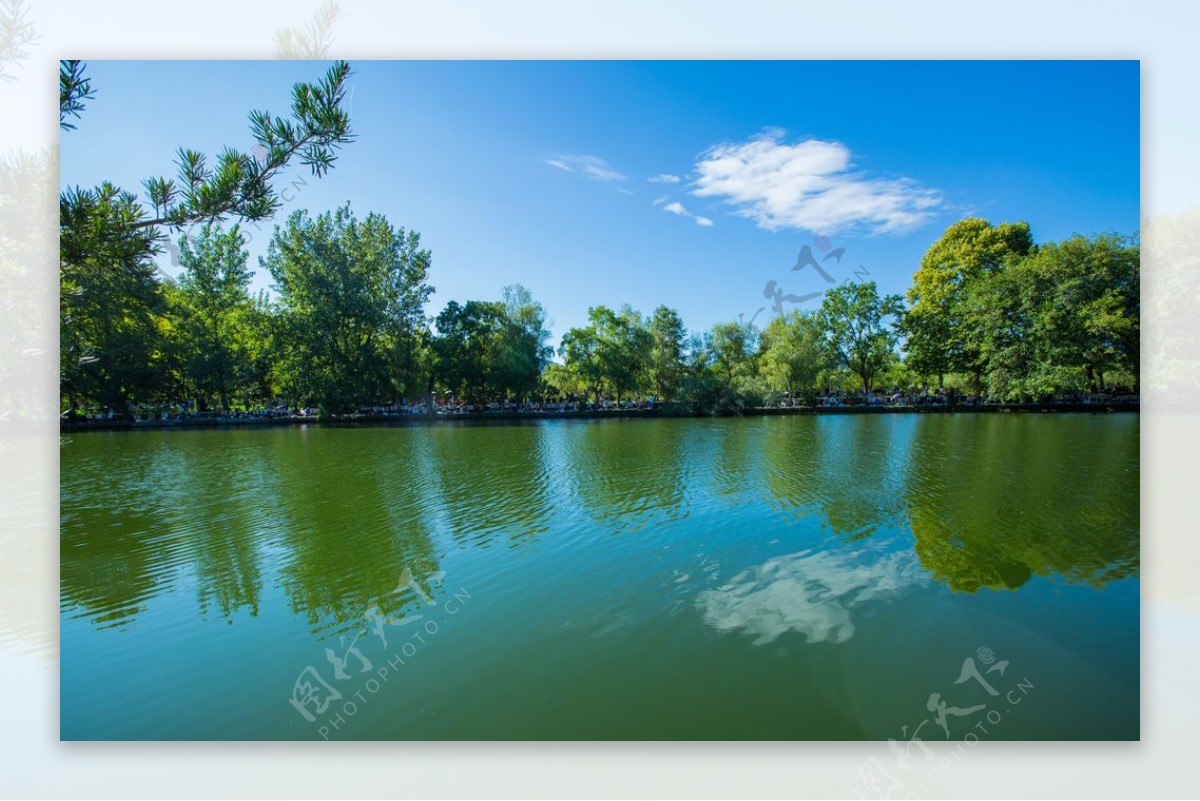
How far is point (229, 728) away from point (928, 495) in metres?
9.57

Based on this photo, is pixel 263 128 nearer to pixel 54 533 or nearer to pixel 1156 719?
pixel 54 533

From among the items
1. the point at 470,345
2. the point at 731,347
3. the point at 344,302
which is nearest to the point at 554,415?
the point at 470,345

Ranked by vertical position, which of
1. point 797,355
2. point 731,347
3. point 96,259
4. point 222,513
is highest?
point 731,347

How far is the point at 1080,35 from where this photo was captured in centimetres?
428

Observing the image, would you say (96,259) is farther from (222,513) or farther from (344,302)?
(344,302)

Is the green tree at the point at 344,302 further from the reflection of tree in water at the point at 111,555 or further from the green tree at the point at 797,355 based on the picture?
the green tree at the point at 797,355

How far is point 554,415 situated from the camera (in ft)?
100

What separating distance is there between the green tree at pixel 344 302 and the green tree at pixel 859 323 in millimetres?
22091

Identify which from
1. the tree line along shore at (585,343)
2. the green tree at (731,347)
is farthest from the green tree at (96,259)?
the green tree at (731,347)

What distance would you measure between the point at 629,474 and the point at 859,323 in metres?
24.1

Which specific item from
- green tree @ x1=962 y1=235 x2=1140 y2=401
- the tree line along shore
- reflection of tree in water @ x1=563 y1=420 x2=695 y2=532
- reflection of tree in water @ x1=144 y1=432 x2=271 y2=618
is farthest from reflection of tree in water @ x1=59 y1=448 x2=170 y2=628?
green tree @ x1=962 y1=235 x2=1140 y2=401

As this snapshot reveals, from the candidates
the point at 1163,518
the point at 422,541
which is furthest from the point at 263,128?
the point at 1163,518

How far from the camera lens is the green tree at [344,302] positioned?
2678 cm

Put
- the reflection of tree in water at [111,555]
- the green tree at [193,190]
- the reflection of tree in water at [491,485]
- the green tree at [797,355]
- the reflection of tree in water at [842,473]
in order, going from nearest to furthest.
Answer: the green tree at [193,190], the reflection of tree in water at [111,555], the reflection of tree in water at [491,485], the reflection of tree in water at [842,473], the green tree at [797,355]
